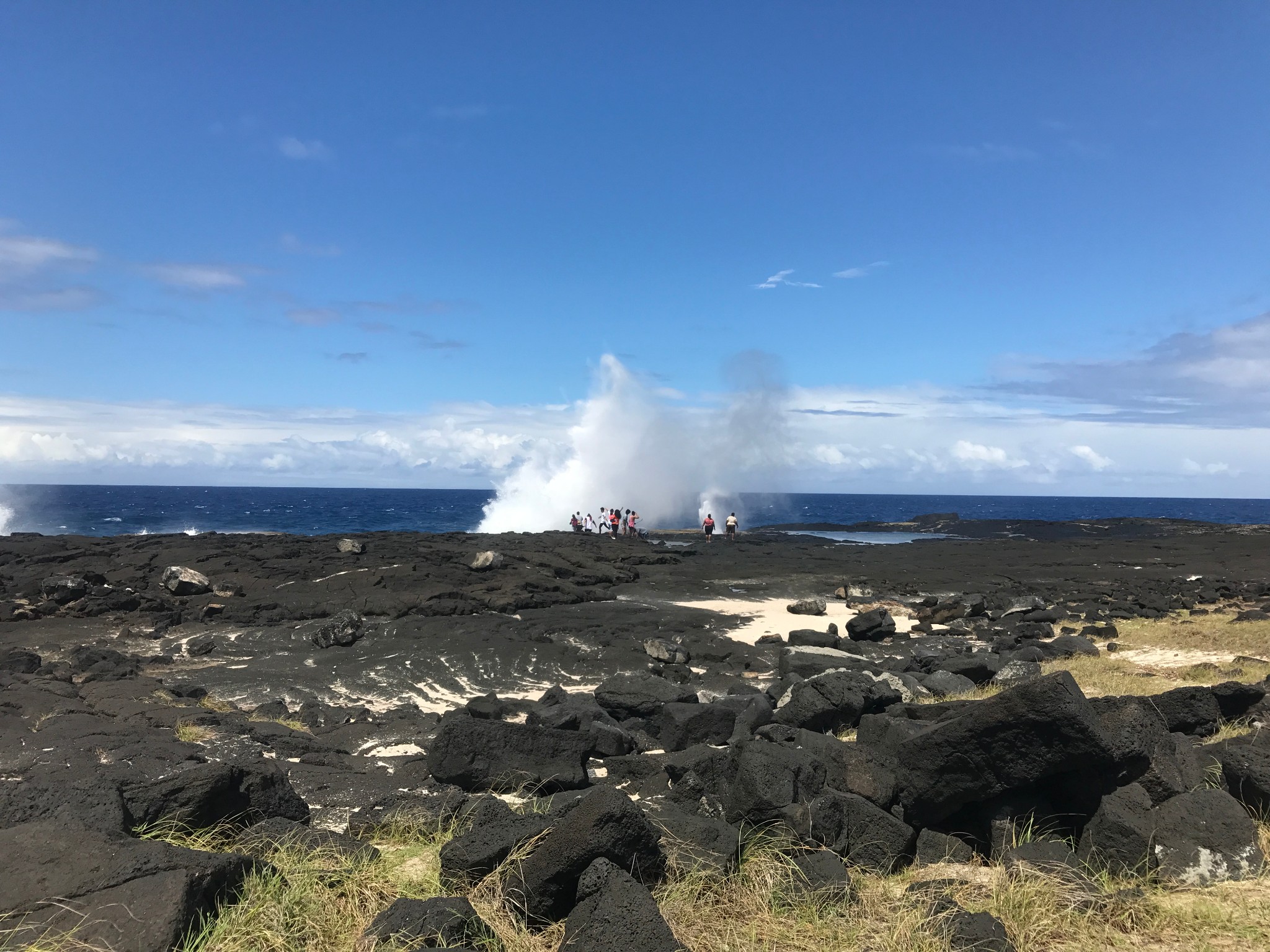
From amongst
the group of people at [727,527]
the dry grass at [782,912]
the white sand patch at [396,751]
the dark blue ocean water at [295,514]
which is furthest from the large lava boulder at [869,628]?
the dark blue ocean water at [295,514]

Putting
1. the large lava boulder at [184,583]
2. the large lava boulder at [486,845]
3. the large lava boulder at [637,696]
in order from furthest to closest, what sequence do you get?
the large lava boulder at [184,583] → the large lava boulder at [637,696] → the large lava boulder at [486,845]

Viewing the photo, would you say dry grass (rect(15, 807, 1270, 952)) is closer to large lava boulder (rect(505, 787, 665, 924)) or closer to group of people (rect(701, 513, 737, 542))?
large lava boulder (rect(505, 787, 665, 924))

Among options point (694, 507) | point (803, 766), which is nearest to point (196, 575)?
point (803, 766)

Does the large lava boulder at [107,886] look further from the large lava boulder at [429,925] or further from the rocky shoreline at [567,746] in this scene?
the large lava boulder at [429,925]

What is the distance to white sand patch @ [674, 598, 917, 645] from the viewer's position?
70.3 feet

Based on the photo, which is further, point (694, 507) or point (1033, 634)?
point (694, 507)

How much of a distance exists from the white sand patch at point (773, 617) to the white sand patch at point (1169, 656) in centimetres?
667

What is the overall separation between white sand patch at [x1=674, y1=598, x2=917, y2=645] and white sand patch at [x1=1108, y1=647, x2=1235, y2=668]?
6.67 meters

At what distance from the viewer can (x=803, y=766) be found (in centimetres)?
662

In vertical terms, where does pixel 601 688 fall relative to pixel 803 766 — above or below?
below

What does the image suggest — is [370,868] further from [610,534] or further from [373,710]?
[610,534]

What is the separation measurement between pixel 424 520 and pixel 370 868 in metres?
90.1

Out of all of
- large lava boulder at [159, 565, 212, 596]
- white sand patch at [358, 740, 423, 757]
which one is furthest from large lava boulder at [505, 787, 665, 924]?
large lava boulder at [159, 565, 212, 596]

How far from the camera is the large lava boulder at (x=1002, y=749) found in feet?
18.2
